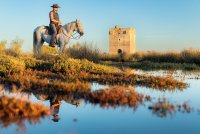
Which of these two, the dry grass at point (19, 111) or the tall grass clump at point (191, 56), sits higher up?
the tall grass clump at point (191, 56)

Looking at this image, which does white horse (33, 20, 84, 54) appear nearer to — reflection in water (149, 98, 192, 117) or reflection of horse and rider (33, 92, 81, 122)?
reflection of horse and rider (33, 92, 81, 122)

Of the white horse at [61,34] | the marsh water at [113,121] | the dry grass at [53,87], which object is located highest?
the white horse at [61,34]

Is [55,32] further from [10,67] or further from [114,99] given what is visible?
[114,99]

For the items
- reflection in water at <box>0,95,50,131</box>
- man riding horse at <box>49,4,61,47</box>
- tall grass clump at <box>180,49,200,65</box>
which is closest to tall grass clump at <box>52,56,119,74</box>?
man riding horse at <box>49,4,61,47</box>

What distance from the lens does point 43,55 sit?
21281 mm

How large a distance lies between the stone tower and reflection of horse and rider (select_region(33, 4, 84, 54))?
3053cm

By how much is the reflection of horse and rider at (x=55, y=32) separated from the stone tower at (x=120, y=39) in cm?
3053

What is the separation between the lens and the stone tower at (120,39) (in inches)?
2068

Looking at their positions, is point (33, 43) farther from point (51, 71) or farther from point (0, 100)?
point (0, 100)

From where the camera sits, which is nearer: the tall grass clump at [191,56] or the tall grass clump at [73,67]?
the tall grass clump at [73,67]

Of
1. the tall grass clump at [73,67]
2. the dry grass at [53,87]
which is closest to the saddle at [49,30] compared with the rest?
the tall grass clump at [73,67]

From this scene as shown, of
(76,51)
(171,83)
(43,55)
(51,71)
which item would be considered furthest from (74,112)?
(76,51)

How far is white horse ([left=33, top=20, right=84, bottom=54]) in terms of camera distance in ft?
70.5

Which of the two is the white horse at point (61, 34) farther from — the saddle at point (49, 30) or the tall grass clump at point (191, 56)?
the tall grass clump at point (191, 56)
